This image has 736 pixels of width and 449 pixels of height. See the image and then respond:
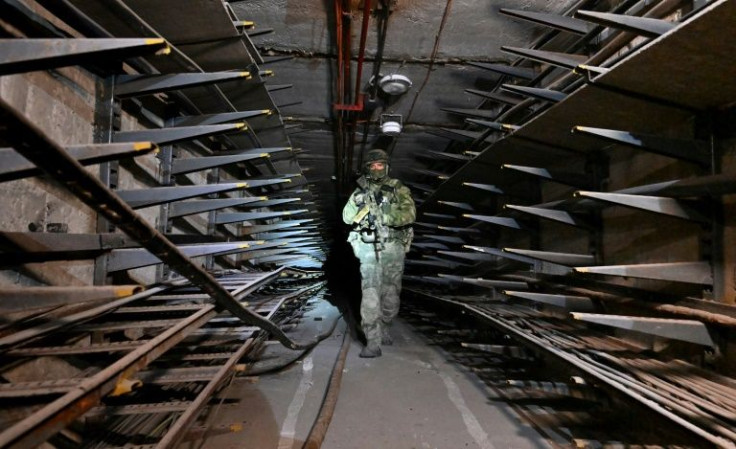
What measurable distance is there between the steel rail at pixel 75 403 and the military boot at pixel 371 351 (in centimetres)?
244

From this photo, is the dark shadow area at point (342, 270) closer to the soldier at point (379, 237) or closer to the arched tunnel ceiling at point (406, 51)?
the soldier at point (379, 237)

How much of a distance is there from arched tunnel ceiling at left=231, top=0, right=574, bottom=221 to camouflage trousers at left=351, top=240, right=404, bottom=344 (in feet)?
5.45

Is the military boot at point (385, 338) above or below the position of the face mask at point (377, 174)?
below

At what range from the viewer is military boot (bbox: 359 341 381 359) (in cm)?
387

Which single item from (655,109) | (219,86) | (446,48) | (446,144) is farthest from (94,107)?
(446,144)

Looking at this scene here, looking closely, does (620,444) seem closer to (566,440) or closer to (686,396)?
(566,440)

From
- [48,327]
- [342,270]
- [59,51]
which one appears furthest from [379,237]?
[342,270]

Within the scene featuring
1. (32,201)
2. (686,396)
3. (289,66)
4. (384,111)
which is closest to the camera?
(686,396)

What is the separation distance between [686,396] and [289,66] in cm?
389

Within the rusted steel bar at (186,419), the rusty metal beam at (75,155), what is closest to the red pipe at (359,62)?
the rusty metal beam at (75,155)

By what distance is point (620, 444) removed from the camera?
2051mm

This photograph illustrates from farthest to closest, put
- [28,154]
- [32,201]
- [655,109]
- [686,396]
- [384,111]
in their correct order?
1. [384,111]
2. [655,109]
3. [32,201]
4. [686,396]
5. [28,154]

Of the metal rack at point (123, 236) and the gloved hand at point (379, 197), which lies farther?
the gloved hand at point (379, 197)

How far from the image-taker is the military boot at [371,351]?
3869 mm
